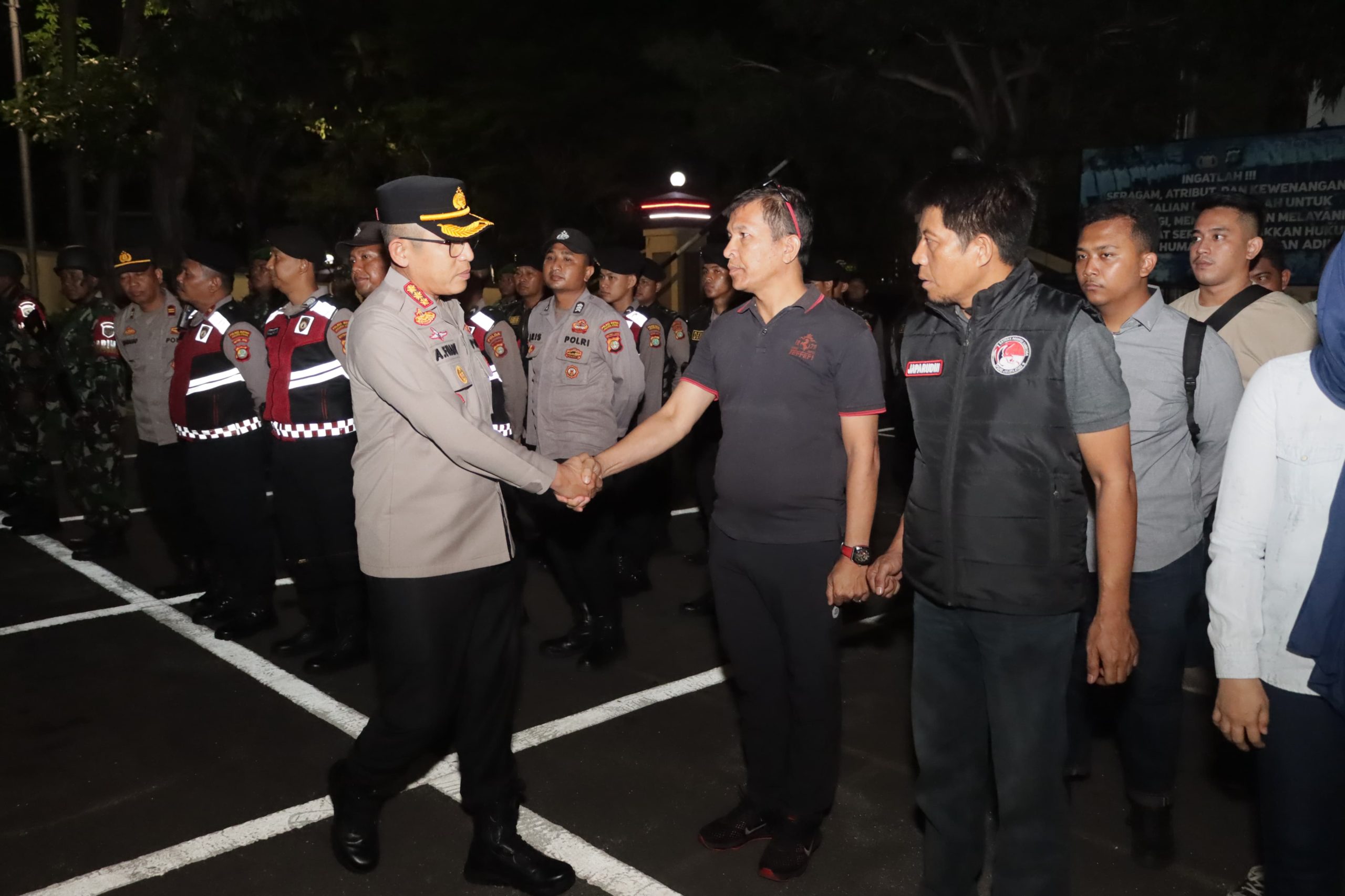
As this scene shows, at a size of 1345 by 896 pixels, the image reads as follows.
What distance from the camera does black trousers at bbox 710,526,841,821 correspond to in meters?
3.48

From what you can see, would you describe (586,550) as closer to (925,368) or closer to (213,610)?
(213,610)

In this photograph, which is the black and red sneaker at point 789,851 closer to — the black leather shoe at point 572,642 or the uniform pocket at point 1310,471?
the uniform pocket at point 1310,471

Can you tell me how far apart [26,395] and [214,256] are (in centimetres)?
319

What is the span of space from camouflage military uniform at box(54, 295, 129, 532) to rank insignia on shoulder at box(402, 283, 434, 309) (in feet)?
17.0

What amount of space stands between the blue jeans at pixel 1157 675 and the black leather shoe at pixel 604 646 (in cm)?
253

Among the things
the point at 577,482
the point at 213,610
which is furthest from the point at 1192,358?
the point at 213,610

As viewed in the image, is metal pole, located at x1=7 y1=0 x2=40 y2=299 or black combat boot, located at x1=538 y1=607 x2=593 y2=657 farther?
metal pole, located at x1=7 y1=0 x2=40 y2=299

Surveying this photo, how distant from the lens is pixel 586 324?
18.4 feet

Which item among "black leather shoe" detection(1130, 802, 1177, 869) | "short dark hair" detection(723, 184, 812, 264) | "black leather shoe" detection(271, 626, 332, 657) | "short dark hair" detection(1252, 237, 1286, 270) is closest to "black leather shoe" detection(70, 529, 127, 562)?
"black leather shoe" detection(271, 626, 332, 657)

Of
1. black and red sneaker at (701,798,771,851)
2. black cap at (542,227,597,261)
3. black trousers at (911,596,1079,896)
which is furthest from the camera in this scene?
black cap at (542,227,597,261)

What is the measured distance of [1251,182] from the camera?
→ 10594mm

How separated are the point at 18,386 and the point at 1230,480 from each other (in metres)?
8.42

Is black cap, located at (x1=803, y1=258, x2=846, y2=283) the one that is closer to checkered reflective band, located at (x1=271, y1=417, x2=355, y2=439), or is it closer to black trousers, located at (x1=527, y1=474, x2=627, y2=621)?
black trousers, located at (x1=527, y1=474, x2=627, y2=621)

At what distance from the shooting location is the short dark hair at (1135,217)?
11.9ft
